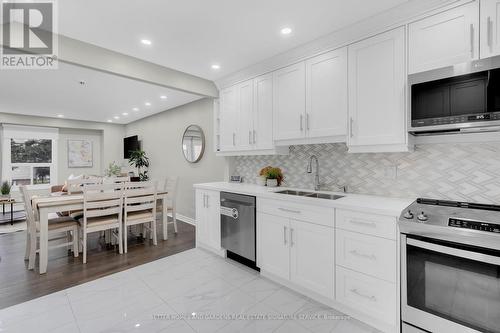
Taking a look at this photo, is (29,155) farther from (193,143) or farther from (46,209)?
(46,209)

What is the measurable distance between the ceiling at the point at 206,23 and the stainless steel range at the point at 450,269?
172cm

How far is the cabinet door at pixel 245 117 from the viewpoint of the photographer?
3.24m

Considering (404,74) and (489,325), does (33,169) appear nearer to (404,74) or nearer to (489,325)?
(404,74)

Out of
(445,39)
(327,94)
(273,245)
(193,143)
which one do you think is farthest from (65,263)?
(445,39)

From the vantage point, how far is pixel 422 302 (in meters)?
1.62

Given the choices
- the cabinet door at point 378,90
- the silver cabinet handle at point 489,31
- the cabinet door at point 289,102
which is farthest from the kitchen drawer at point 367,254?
the silver cabinet handle at point 489,31

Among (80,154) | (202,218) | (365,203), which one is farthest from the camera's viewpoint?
(80,154)

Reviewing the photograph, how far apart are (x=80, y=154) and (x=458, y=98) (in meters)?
9.07

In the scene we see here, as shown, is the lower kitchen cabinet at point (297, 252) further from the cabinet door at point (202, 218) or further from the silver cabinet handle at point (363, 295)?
the cabinet door at point (202, 218)

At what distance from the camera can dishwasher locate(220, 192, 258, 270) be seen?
2771mm

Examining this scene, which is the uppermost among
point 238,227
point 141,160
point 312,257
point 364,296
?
point 141,160

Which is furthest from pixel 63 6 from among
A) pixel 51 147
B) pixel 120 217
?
pixel 51 147

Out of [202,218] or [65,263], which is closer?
[65,263]

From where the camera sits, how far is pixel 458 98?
5.54 ft
